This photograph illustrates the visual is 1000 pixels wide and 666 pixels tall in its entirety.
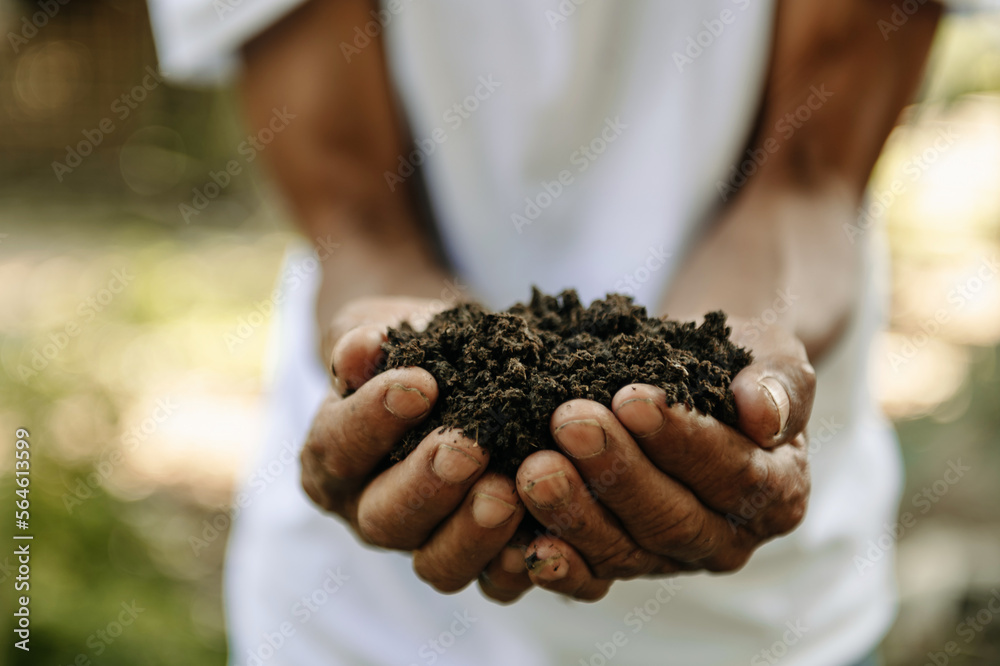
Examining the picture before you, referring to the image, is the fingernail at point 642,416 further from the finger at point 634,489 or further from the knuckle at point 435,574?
the knuckle at point 435,574

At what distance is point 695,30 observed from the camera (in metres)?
1.45

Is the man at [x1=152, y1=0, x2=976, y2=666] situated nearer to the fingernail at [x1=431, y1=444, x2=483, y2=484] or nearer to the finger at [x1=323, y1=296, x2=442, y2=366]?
the finger at [x1=323, y1=296, x2=442, y2=366]

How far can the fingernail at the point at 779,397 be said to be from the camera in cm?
95

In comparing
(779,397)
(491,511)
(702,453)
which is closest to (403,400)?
(491,511)

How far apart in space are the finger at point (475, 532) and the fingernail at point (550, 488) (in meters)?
0.05

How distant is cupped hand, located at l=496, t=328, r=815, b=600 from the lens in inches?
35.6

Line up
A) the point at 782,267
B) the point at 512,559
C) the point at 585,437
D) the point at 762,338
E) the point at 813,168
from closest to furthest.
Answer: the point at 585,437 < the point at 512,559 < the point at 762,338 < the point at 782,267 < the point at 813,168

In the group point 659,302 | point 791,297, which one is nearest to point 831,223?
point 791,297

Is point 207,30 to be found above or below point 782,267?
above

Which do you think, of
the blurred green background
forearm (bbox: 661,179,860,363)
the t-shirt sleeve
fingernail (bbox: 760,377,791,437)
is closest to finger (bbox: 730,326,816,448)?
fingernail (bbox: 760,377,791,437)

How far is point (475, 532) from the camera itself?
3.12ft

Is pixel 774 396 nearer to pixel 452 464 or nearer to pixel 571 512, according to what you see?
pixel 571 512

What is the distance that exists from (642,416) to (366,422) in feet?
1.19

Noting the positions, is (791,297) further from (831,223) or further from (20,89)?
(20,89)
